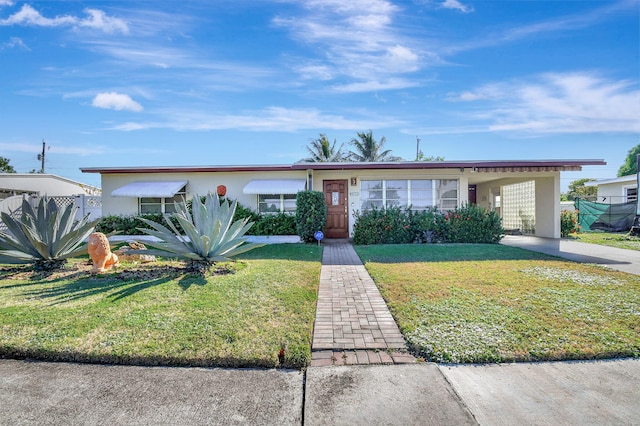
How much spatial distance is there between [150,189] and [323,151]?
20.0m

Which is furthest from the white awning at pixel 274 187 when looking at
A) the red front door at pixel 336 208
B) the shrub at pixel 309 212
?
the red front door at pixel 336 208

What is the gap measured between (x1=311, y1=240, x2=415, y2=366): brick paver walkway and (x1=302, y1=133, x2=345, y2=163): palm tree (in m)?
25.4

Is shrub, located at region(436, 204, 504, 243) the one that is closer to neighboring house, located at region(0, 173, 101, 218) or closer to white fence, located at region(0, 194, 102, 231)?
white fence, located at region(0, 194, 102, 231)

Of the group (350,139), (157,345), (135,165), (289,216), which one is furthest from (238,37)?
(350,139)

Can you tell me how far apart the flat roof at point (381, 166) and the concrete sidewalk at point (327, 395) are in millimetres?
10570

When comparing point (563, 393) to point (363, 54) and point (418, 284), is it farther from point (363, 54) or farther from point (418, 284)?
point (363, 54)

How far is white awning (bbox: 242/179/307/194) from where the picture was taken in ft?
44.7

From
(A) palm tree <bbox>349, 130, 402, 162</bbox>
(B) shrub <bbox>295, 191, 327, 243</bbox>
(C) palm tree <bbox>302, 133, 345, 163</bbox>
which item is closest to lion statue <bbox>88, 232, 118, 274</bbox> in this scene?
(B) shrub <bbox>295, 191, 327, 243</bbox>

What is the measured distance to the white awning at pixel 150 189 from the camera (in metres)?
13.8

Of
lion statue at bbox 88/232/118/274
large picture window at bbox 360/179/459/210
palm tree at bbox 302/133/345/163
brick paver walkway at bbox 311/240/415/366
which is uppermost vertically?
palm tree at bbox 302/133/345/163

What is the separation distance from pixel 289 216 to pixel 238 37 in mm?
6777

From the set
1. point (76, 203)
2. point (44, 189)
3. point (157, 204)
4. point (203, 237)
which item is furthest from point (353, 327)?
point (44, 189)

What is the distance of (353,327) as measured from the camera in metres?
4.32

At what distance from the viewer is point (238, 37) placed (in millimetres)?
10594
